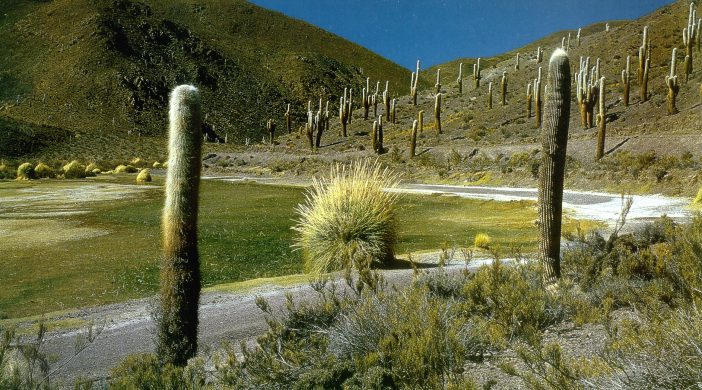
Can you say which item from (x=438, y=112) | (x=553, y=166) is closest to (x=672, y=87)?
(x=438, y=112)

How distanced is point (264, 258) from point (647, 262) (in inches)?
377

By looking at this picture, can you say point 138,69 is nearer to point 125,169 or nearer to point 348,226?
point 125,169

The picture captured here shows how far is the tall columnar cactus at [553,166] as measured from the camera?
7977 millimetres

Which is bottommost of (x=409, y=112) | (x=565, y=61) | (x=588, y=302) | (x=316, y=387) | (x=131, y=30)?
(x=316, y=387)

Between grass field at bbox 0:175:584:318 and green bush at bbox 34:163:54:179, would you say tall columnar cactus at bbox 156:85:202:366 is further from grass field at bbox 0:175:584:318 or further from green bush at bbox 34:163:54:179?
green bush at bbox 34:163:54:179

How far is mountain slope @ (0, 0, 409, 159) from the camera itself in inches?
3066

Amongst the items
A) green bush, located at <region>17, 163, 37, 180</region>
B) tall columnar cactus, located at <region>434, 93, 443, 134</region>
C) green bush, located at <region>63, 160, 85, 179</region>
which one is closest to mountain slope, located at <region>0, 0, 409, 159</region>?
green bush, located at <region>63, 160, 85, 179</region>

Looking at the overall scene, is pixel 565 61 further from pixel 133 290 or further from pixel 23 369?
pixel 133 290

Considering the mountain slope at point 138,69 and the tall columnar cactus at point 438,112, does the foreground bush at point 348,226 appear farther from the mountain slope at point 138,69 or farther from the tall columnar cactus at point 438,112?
the mountain slope at point 138,69

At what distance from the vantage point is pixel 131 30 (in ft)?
320

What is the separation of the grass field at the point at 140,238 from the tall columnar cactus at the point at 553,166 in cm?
245

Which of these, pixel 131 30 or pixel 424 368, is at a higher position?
pixel 131 30

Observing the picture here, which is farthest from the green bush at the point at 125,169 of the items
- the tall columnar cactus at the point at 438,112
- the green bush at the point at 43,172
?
the tall columnar cactus at the point at 438,112

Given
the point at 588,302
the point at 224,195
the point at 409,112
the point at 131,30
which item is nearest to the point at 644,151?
the point at 224,195
